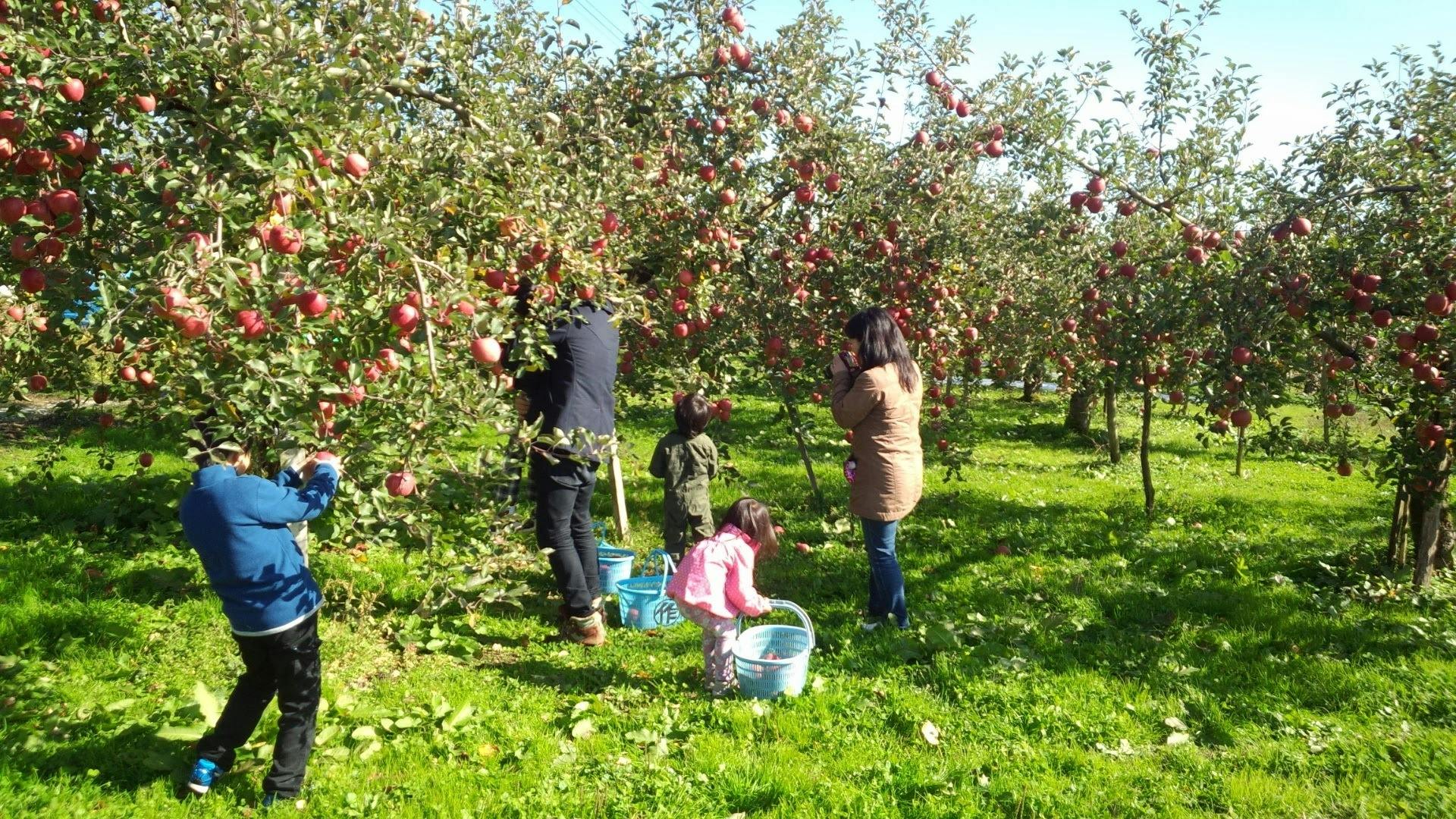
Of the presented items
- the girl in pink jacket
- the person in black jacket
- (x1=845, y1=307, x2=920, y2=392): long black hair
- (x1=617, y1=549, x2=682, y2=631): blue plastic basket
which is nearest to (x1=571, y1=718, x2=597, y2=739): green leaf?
the girl in pink jacket

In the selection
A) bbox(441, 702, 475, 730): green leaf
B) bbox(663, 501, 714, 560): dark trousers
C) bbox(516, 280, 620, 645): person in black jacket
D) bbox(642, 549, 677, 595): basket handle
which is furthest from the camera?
bbox(663, 501, 714, 560): dark trousers

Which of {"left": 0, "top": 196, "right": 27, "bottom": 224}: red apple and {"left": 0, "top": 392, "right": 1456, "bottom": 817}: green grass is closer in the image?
{"left": 0, "top": 196, "right": 27, "bottom": 224}: red apple

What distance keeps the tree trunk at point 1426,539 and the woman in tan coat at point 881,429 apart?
3.50m

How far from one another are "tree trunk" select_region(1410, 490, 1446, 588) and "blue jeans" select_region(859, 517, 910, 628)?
346 cm

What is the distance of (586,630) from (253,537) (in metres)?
2.03

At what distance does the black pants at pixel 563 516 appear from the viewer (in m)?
4.43

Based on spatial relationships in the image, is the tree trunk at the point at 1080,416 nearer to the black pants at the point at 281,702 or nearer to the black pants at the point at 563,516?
the black pants at the point at 563,516

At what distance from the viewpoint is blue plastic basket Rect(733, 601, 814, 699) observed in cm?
396

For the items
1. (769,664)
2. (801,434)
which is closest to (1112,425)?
(801,434)

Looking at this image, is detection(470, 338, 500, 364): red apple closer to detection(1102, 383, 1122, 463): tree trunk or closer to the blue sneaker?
the blue sneaker

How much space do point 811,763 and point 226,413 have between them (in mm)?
2543

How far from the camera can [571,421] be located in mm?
4422

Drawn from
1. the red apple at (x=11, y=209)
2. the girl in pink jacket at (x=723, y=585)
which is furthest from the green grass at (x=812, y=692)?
the red apple at (x=11, y=209)

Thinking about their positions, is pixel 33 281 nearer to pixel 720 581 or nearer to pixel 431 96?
pixel 431 96
